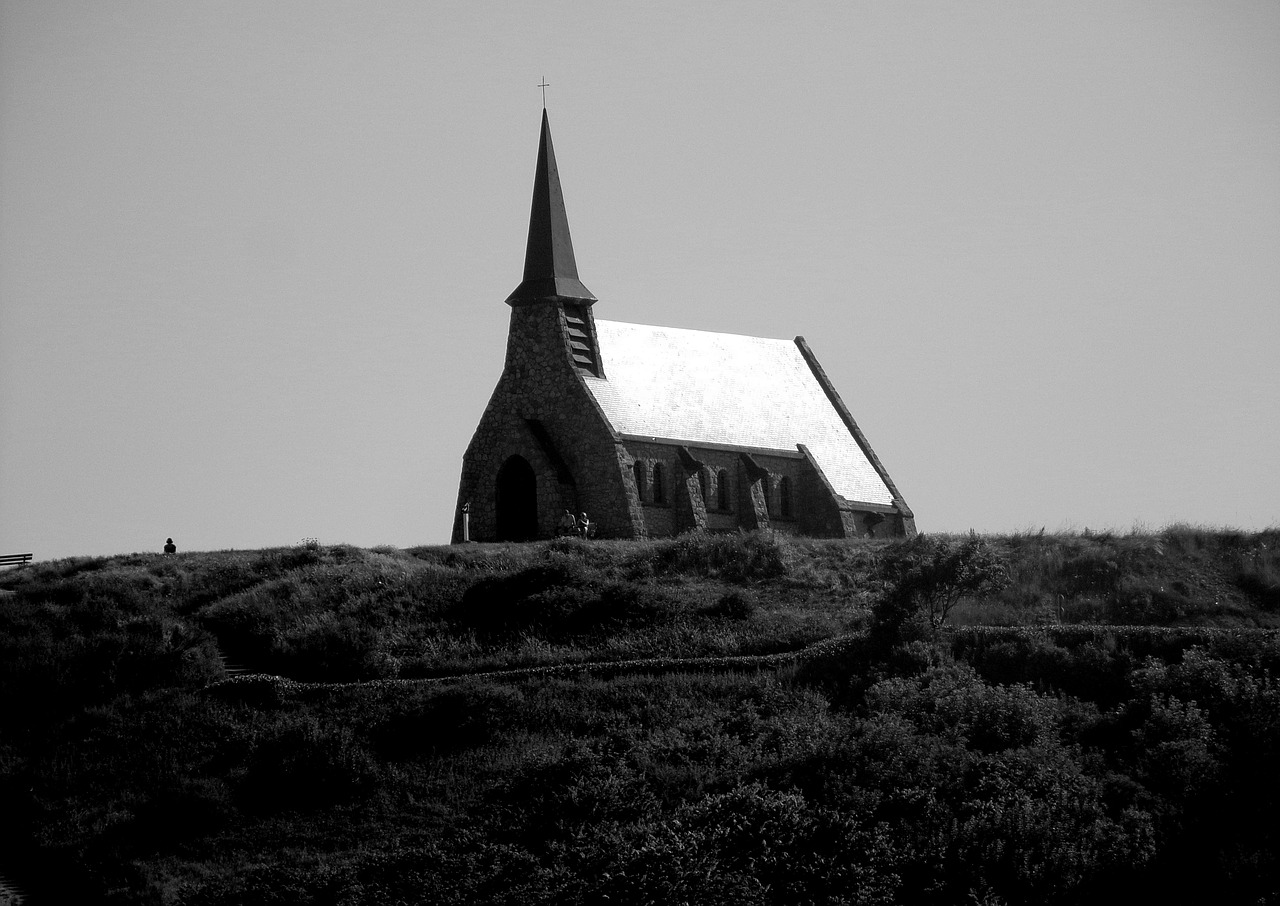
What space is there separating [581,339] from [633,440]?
4.20 meters

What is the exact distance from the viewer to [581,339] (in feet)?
195

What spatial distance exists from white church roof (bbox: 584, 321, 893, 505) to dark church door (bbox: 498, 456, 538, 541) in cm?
317

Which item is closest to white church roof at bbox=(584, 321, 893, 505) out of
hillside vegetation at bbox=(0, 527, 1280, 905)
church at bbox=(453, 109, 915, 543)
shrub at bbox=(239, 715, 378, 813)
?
church at bbox=(453, 109, 915, 543)

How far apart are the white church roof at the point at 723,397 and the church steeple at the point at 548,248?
2089 mm

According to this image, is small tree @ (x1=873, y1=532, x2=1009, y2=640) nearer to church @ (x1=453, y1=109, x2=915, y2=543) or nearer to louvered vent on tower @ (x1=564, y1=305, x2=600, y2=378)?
church @ (x1=453, y1=109, x2=915, y2=543)

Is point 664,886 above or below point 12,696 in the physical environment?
below

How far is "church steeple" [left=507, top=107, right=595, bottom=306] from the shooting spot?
59375 mm

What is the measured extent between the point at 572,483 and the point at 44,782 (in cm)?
2406

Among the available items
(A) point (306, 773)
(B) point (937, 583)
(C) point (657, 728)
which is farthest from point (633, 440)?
(A) point (306, 773)

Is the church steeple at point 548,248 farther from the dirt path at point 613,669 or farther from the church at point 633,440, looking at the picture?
the dirt path at point 613,669

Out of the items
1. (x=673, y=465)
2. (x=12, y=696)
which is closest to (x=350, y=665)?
(x=12, y=696)

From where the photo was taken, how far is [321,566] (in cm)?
5041

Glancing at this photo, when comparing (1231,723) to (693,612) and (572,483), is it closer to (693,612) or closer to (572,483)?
(693,612)

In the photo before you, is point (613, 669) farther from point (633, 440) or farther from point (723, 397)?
point (723, 397)
